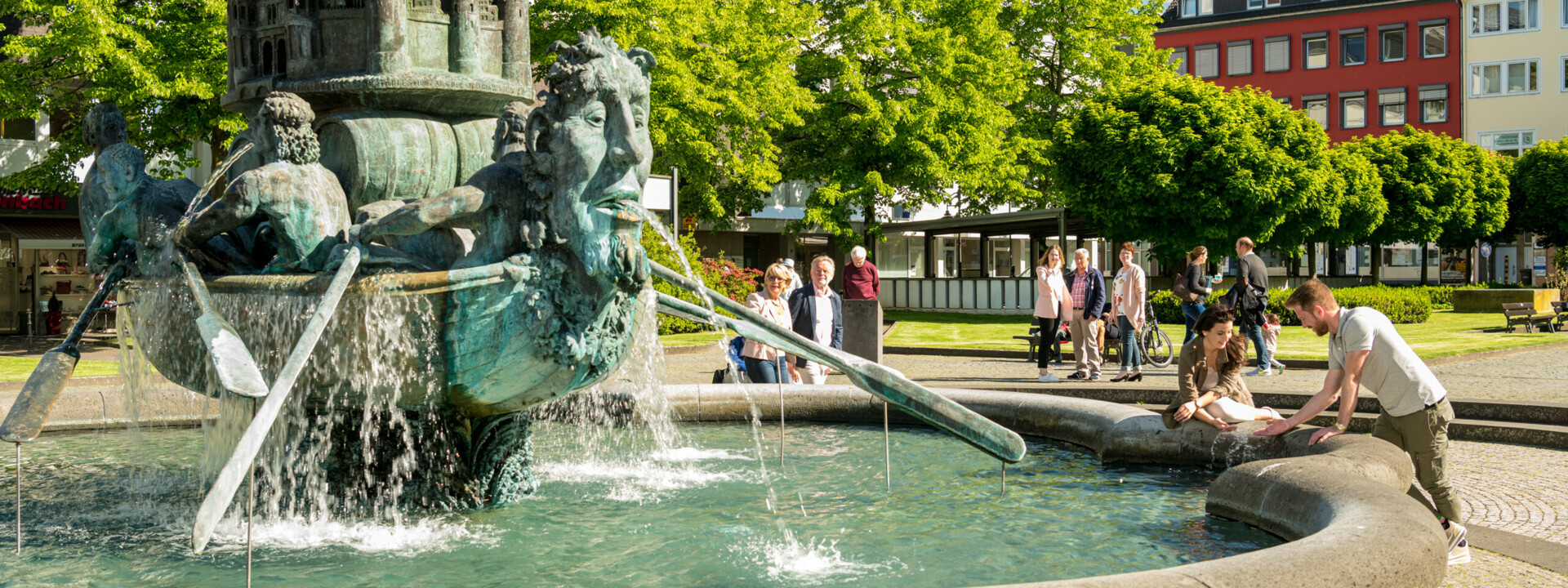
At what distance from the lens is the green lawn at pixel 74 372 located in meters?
14.8

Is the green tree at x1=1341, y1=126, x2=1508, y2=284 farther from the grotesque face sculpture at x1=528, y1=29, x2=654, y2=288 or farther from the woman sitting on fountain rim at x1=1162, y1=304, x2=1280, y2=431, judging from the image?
the grotesque face sculpture at x1=528, y1=29, x2=654, y2=288

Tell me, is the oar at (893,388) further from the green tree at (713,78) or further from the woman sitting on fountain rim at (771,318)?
the green tree at (713,78)

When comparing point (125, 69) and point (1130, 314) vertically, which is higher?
point (125, 69)

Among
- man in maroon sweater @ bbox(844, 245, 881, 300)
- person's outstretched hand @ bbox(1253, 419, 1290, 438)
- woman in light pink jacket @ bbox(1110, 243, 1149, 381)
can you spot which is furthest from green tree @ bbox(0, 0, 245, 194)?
person's outstretched hand @ bbox(1253, 419, 1290, 438)

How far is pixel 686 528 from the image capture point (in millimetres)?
6289

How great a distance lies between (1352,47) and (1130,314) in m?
50.4

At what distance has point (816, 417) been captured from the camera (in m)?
10.1

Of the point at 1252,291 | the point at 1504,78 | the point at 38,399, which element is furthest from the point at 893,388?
the point at 1504,78

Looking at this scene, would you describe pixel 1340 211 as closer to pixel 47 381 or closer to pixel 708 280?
pixel 708 280

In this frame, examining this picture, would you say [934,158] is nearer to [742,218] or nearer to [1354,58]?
[742,218]

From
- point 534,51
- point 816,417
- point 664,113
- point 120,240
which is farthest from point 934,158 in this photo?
point 120,240

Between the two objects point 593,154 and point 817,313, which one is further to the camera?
point 817,313

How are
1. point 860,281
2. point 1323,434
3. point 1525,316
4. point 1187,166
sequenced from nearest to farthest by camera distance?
point 1323,434 < point 860,281 < point 1525,316 < point 1187,166

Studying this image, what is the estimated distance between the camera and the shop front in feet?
91.3
